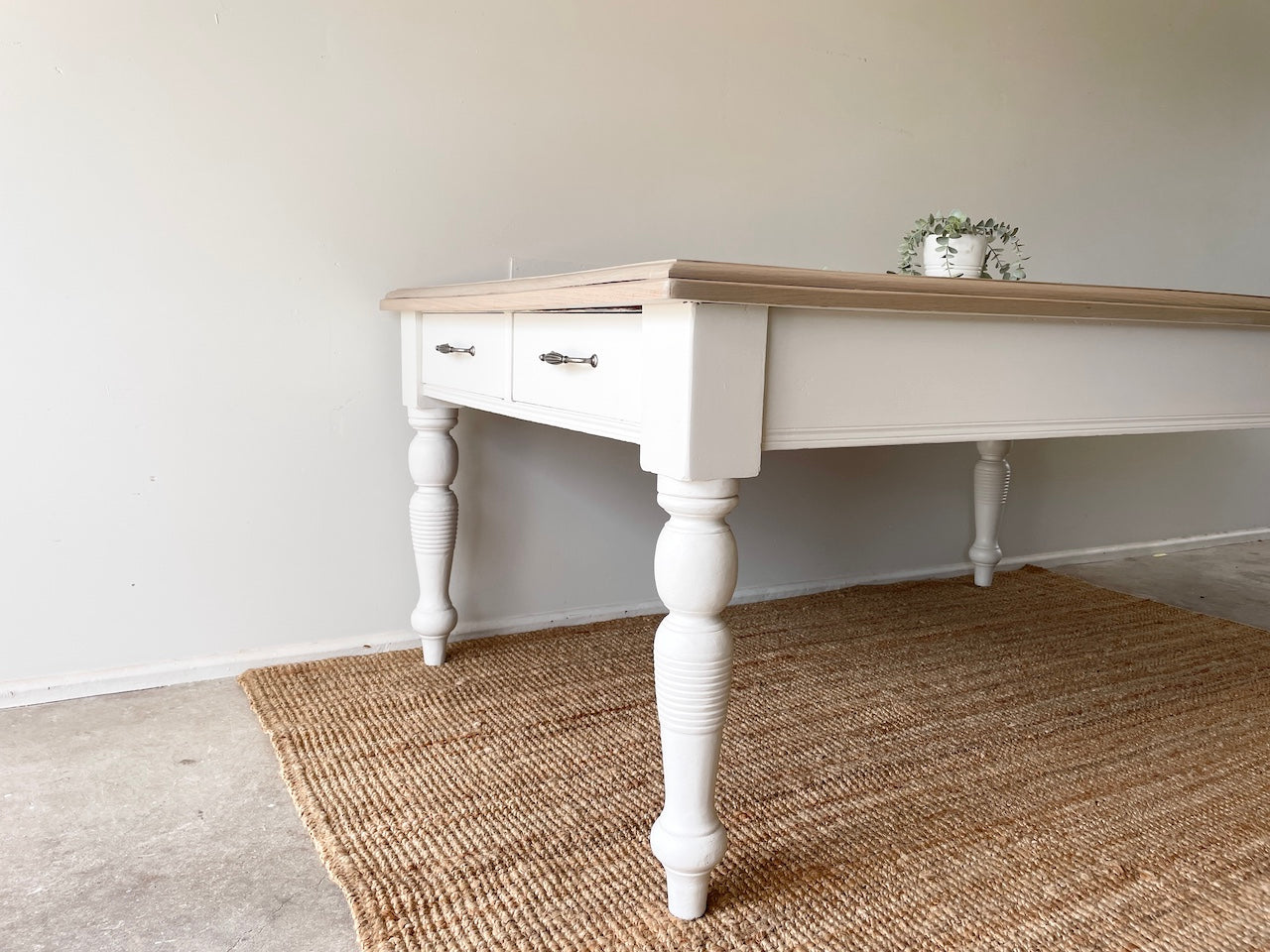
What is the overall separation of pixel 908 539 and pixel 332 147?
1468mm

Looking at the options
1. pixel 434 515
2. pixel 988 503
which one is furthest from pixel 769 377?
pixel 988 503

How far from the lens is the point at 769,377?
36.2 inches

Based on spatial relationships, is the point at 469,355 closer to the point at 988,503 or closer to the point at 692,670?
the point at 692,670

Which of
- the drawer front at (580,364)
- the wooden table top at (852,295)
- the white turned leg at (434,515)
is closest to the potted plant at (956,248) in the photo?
the wooden table top at (852,295)

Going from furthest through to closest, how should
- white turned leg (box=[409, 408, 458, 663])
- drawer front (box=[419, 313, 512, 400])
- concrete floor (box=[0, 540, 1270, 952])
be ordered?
1. white turned leg (box=[409, 408, 458, 663])
2. drawer front (box=[419, 313, 512, 400])
3. concrete floor (box=[0, 540, 1270, 952])

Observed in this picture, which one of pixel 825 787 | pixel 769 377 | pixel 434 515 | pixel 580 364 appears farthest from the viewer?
pixel 434 515

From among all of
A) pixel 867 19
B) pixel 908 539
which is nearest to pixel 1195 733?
pixel 908 539

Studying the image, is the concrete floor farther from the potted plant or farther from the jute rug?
the potted plant

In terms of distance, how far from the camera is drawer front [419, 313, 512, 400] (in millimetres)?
1289

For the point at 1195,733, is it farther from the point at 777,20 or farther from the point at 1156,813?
the point at 777,20

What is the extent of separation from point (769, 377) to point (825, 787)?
23.1 inches

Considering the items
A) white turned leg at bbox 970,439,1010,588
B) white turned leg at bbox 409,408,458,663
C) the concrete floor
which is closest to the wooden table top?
white turned leg at bbox 409,408,458,663

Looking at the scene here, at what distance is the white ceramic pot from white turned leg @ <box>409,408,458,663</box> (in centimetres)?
77

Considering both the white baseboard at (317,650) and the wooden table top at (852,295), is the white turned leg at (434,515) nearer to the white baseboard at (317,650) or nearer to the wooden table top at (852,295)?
the white baseboard at (317,650)
